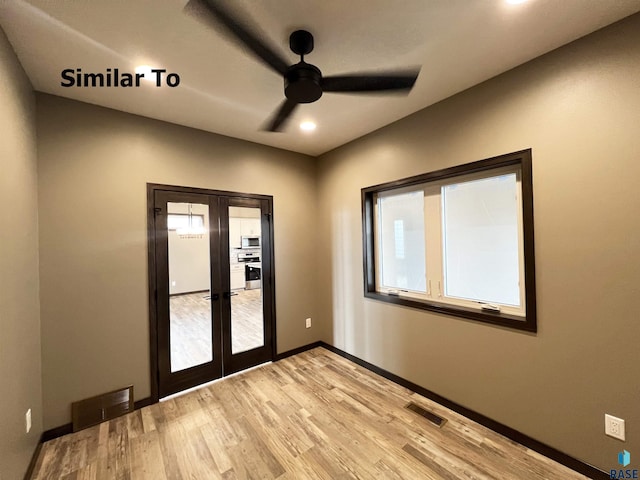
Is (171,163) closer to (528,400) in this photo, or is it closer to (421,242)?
(421,242)

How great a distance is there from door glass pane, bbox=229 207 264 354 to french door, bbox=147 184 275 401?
11 mm

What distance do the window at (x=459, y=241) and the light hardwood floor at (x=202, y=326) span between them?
1413 mm

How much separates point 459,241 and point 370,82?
63.7 inches

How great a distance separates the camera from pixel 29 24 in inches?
57.3

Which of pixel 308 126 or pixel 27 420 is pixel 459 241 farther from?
pixel 27 420

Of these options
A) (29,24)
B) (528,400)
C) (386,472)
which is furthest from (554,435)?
(29,24)

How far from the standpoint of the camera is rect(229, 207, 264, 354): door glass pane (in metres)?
3.05

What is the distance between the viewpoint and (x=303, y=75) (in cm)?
147

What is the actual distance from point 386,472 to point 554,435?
116cm

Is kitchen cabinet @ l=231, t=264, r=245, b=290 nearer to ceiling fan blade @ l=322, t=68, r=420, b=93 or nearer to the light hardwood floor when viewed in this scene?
the light hardwood floor

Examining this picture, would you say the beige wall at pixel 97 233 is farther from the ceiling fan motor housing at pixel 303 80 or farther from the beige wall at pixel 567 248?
the beige wall at pixel 567 248

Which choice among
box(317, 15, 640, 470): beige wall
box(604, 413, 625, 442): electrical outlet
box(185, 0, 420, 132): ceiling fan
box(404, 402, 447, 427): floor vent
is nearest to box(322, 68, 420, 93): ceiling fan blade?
box(185, 0, 420, 132): ceiling fan

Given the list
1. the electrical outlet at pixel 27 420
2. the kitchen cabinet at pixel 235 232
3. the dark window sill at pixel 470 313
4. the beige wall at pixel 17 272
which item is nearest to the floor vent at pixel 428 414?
the dark window sill at pixel 470 313

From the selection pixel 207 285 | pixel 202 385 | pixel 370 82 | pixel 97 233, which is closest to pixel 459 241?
pixel 370 82
